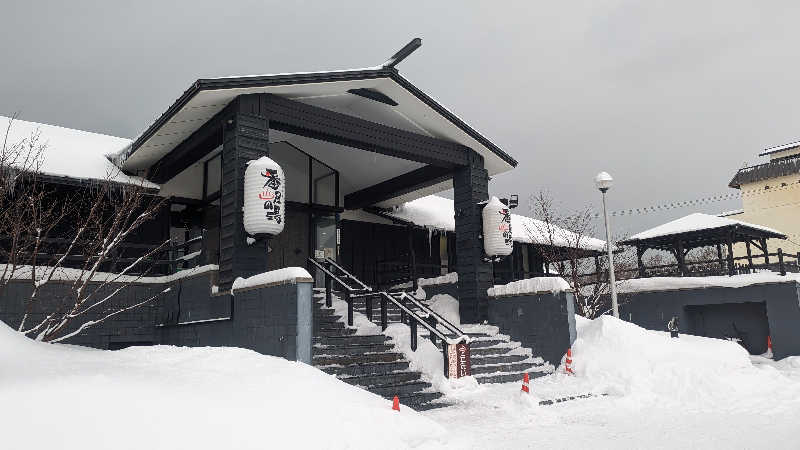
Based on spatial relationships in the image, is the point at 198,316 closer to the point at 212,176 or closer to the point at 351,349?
the point at 351,349

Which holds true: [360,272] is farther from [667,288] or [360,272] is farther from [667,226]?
[667,226]

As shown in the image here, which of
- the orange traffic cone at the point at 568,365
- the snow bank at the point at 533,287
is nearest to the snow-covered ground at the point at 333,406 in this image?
the orange traffic cone at the point at 568,365

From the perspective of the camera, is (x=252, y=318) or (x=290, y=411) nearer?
(x=290, y=411)

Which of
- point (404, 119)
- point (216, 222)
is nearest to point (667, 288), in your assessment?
point (404, 119)

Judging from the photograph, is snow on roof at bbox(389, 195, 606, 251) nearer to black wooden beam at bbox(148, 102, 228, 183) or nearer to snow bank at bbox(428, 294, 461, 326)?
snow bank at bbox(428, 294, 461, 326)

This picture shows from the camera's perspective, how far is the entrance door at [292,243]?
50.6 feet

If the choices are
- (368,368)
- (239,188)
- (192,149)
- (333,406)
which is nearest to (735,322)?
(368,368)

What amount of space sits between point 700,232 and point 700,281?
2.47 meters

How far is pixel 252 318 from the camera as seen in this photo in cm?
969

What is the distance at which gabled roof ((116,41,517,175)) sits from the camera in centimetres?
1088

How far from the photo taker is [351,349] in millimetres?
10320

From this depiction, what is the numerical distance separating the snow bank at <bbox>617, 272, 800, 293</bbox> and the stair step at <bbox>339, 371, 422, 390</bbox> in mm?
15174

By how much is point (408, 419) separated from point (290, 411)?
157 centimetres

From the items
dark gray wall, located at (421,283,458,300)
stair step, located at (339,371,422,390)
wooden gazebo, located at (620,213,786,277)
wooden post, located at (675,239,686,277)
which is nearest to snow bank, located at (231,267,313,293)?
stair step, located at (339,371,422,390)
